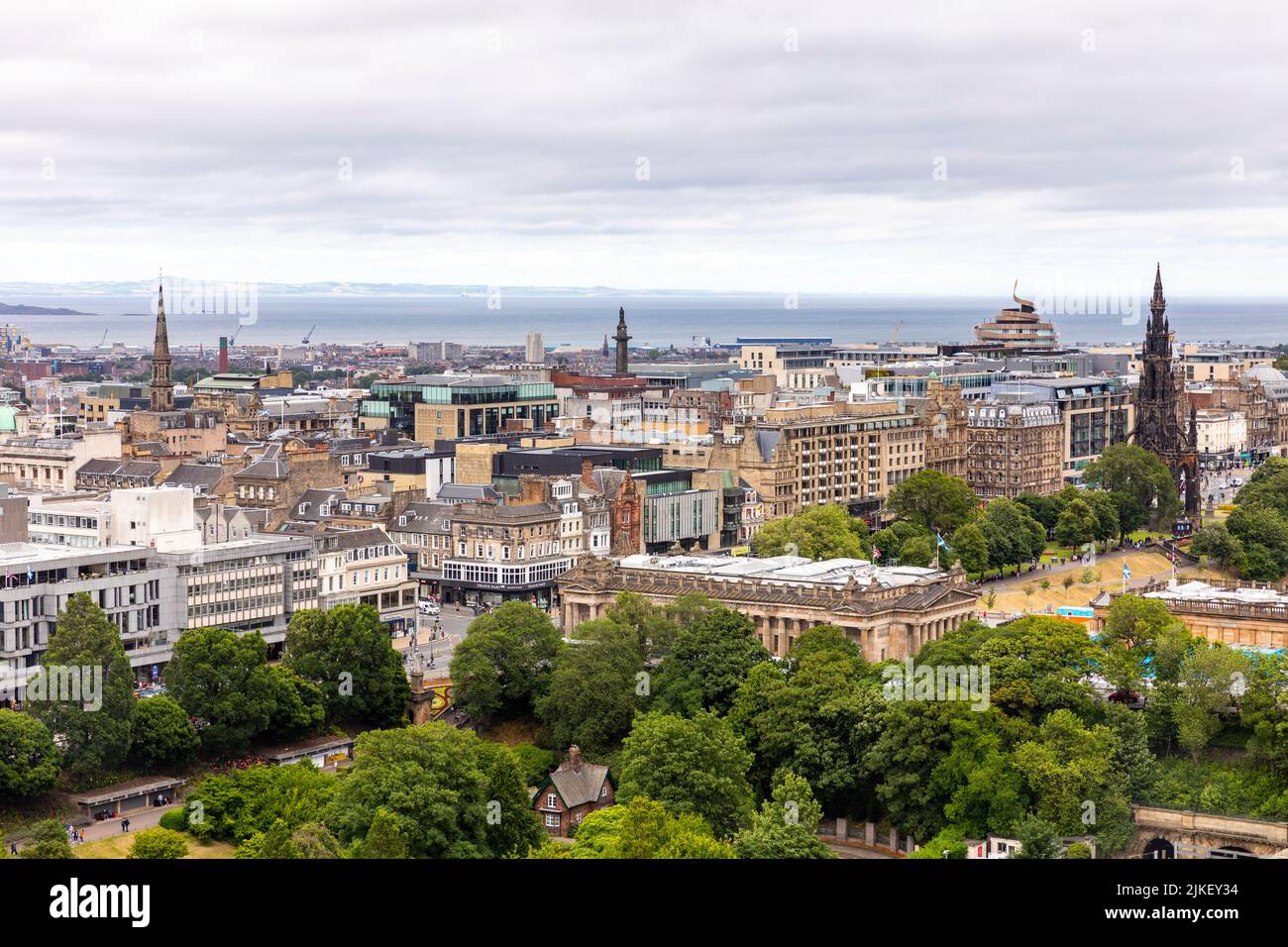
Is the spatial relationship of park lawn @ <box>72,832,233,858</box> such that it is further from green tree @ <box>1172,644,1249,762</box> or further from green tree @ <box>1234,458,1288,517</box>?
green tree @ <box>1234,458,1288,517</box>

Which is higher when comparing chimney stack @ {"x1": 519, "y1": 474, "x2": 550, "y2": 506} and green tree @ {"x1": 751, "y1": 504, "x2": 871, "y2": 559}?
chimney stack @ {"x1": 519, "y1": 474, "x2": 550, "y2": 506}

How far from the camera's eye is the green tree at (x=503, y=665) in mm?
67125

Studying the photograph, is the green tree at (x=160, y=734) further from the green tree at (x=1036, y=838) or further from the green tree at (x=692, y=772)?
the green tree at (x=1036, y=838)

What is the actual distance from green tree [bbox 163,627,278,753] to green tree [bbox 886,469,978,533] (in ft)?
185

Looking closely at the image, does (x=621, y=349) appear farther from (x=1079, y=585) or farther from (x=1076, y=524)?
(x=1079, y=585)

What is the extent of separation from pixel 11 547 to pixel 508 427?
207 ft

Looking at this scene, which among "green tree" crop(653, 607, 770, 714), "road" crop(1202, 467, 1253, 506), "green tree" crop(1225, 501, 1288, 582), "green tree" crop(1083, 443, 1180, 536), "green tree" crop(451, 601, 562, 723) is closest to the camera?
"green tree" crop(653, 607, 770, 714)

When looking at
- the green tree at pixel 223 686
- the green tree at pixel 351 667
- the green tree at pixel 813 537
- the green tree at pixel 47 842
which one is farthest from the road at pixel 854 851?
the green tree at pixel 813 537

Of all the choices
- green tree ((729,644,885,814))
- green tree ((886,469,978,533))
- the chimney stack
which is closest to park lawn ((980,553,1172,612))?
green tree ((886,469,978,533))

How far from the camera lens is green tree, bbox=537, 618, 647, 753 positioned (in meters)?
64.0

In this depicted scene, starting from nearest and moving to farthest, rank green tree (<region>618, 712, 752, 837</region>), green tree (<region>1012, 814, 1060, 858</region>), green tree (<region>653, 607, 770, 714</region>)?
green tree (<region>1012, 814, 1060, 858</region>), green tree (<region>618, 712, 752, 837</region>), green tree (<region>653, 607, 770, 714</region>)

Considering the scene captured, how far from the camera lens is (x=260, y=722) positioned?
→ 61625 mm
